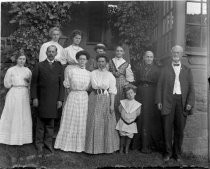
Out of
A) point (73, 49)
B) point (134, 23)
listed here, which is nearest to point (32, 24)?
point (73, 49)

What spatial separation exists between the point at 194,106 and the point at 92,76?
63.9 inches

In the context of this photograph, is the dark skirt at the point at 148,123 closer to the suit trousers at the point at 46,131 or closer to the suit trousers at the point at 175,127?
the suit trousers at the point at 175,127

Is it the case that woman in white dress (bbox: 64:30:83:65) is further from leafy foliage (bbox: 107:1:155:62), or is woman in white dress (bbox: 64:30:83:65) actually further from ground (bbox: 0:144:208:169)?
ground (bbox: 0:144:208:169)

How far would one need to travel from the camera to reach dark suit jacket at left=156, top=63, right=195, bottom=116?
4215 mm

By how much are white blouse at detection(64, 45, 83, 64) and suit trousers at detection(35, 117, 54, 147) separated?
3.04ft

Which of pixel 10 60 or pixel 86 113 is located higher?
pixel 10 60

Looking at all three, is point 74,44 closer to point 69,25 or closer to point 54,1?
point 69,25

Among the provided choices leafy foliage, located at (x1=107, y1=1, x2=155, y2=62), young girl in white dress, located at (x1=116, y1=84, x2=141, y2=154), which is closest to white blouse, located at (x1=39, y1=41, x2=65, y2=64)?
leafy foliage, located at (x1=107, y1=1, x2=155, y2=62)

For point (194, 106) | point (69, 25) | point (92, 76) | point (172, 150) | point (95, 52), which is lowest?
point (172, 150)

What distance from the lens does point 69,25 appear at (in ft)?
14.0

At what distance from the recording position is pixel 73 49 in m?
4.26

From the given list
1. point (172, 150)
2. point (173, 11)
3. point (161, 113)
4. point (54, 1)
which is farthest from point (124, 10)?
point (172, 150)

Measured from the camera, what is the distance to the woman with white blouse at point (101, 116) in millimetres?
4176

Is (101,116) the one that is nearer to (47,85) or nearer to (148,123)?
(148,123)
